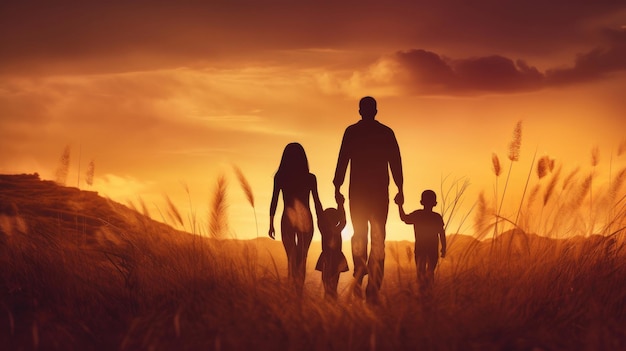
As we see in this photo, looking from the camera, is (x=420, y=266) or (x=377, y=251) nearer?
(x=377, y=251)

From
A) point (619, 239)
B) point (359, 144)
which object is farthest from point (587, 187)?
point (359, 144)

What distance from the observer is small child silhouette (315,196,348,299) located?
800 centimetres

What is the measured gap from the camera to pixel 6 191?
1766 centimetres

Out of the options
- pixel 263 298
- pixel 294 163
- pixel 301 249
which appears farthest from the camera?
pixel 294 163

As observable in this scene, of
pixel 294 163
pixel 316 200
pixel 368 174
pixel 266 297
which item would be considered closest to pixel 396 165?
pixel 368 174

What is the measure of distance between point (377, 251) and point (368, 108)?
1.61m

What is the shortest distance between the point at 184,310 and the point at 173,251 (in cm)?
148

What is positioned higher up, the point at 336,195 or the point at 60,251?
the point at 336,195

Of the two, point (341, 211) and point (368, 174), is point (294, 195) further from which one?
point (368, 174)

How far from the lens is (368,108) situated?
793cm

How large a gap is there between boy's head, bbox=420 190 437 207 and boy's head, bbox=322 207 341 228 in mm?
1034

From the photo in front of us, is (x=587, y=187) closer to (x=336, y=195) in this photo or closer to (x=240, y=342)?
(x=336, y=195)

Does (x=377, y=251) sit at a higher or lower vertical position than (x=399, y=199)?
lower

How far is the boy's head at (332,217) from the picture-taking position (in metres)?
8.23
